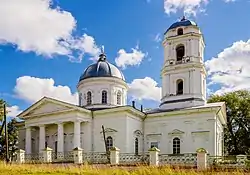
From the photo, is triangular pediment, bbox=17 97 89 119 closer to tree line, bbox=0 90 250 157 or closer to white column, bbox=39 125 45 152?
white column, bbox=39 125 45 152

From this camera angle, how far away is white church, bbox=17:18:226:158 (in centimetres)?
2925

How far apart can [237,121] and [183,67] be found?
14589 mm

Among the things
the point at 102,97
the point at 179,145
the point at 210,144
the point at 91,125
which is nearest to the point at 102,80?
the point at 102,97

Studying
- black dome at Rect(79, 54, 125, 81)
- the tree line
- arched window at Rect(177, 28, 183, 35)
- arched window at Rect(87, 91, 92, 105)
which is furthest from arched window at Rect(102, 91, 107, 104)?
the tree line

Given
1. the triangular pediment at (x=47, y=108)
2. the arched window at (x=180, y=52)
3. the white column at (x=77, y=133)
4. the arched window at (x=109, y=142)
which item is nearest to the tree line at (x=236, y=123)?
the triangular pediment at (x=47, y=108)

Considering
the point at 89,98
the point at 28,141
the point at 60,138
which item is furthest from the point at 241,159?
the point at 28,141

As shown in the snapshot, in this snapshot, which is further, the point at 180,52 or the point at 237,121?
the point at 237,121

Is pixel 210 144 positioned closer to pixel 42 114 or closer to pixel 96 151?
pixel 96 151

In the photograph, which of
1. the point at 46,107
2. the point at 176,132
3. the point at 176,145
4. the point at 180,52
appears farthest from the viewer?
the point at 180,52

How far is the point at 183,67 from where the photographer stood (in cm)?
3198

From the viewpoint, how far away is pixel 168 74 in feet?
108

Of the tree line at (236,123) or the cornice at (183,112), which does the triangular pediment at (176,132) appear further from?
the tree line at (236,123)

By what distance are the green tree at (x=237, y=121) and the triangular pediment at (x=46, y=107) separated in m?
20.6

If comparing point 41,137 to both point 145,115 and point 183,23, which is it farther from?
point 183,23
